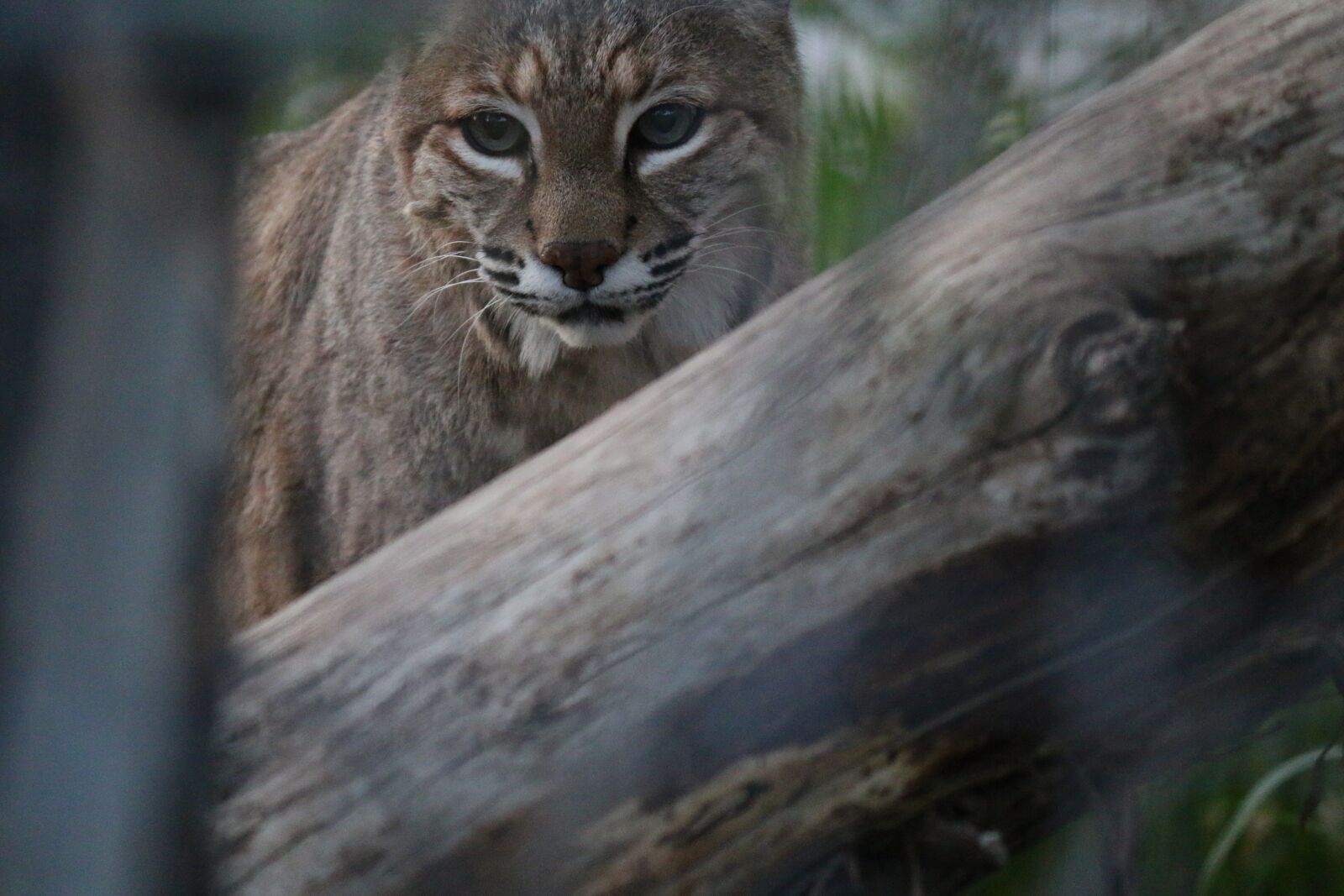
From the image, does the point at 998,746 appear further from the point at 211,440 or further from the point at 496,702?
the point at 211,440

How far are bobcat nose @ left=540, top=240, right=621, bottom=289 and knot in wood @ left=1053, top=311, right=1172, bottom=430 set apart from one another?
0.83m

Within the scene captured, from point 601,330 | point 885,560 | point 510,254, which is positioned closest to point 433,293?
point 510,254

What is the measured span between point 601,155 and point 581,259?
136mm

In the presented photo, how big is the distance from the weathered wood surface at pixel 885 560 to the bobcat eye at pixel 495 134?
84 cm

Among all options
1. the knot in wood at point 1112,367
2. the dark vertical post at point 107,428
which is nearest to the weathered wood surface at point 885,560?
the knot in wood at point 1112,367

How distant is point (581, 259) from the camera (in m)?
1.69

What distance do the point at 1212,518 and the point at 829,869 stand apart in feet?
1.15

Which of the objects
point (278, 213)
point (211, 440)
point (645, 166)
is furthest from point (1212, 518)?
point (278, 213)

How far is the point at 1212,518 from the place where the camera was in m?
0.99

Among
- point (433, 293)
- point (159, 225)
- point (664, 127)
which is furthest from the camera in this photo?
point (433, 293)

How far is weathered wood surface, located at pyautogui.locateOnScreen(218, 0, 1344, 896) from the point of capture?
95 centimetres

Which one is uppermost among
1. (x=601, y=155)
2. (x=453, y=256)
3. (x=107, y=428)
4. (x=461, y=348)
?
(x=107, y=428)

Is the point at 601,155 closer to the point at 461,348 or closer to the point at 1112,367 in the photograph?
the point at 461,348

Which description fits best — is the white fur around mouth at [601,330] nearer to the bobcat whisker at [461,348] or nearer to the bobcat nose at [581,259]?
the bobcat nose at [581,259]
